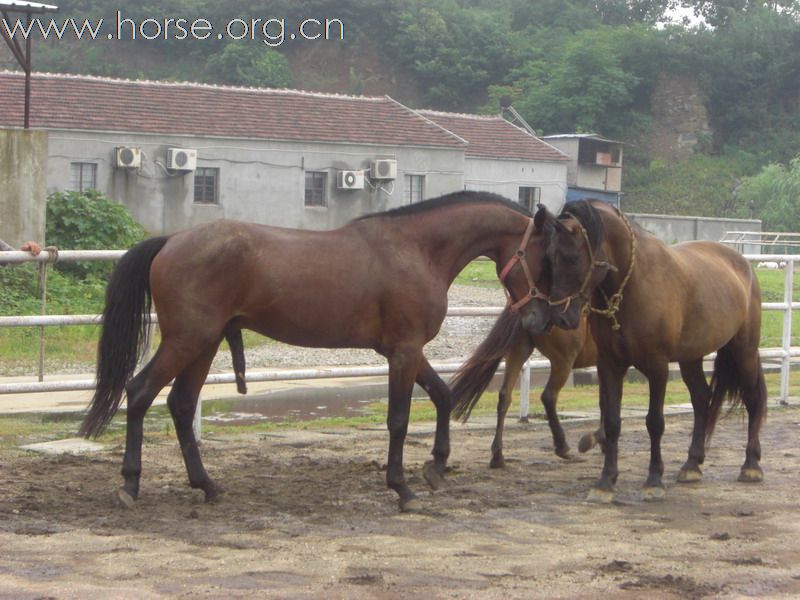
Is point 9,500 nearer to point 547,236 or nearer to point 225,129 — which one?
point 547,236

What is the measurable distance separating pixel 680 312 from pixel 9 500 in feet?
12.6

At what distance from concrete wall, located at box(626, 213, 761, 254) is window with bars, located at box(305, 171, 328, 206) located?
11135 mm

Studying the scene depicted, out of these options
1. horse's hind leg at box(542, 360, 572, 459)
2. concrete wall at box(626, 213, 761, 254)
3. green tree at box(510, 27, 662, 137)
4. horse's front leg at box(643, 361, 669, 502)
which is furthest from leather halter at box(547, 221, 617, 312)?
green tree at box(510, 27, 662, 137)

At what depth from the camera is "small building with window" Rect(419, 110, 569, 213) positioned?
4278 centimetres

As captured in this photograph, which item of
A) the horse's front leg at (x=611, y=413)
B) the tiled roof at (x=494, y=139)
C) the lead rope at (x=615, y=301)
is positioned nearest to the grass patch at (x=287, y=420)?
the horse's front leg at (x=611, y=413)

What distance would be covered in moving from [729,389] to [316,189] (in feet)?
93.1

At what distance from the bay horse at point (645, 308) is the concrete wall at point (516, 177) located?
34993mm

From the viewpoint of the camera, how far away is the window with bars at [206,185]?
3378 cm

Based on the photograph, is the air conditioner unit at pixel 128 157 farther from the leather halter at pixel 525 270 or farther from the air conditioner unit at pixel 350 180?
A: the leather halter at pixel 525 270

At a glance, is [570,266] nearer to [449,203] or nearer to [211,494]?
[449,203]

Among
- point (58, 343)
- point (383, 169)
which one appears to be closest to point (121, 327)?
point (58, 343)

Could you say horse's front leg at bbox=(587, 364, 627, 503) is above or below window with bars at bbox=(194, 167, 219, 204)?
below

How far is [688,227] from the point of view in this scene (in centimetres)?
4219

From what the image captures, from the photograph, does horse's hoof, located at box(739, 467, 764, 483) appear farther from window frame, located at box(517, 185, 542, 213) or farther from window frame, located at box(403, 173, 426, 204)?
window frame, located at box(517, 185, 542, 213)
